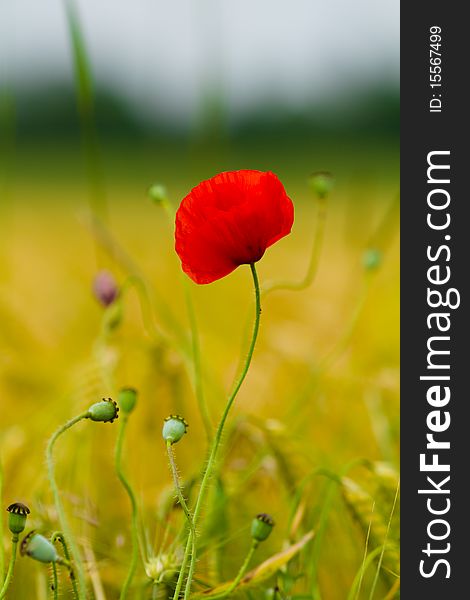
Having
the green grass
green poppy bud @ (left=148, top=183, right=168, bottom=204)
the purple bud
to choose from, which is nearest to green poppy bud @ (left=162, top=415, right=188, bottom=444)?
the green grass

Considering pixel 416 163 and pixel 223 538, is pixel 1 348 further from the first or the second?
pixel 416 163

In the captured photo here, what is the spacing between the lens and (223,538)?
0.82 m

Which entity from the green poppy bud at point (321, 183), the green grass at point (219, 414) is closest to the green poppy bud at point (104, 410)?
the green grass at point (219, 414)

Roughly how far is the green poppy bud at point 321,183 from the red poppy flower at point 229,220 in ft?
0.71

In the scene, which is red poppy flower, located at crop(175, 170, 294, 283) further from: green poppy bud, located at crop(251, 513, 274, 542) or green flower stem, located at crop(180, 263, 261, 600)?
green poppy bud, located at crop(251, 513, 274, 542)

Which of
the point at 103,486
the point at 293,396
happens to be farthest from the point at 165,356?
the point at 293,396

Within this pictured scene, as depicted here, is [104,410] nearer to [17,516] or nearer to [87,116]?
[17,516]

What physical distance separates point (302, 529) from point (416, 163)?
0.35 m

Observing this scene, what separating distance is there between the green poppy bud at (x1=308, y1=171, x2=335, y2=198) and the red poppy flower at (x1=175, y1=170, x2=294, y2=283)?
8.5 inches

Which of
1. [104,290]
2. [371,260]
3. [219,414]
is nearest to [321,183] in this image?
[371,260]

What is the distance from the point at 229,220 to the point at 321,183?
24cm

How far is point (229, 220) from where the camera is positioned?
0.58 metres

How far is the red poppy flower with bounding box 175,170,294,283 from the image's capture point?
0.58 metres

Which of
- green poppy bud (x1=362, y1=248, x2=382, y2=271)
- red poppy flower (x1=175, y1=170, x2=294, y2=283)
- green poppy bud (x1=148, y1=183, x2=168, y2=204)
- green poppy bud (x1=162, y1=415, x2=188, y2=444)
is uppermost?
Result: green poppy bud (x1=148, y1=183, x2=168, y2=204)
